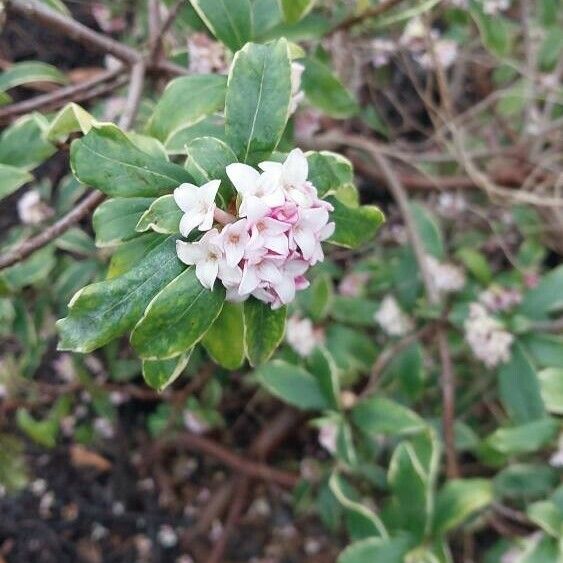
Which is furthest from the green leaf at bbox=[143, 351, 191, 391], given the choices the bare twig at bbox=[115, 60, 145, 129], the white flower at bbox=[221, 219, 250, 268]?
the bare twig at bbox=[115, 60, 145, 129]

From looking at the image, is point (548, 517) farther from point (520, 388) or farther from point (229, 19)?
point (229, 19)

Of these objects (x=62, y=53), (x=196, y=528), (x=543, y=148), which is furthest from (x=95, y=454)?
(x=543, y=148)

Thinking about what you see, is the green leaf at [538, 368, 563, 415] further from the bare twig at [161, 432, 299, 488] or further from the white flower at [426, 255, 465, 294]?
the bare twig at [161, 432, 299, 488]

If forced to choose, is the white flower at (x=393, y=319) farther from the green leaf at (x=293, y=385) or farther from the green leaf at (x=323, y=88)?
the green leaf at (x=323, y=88)

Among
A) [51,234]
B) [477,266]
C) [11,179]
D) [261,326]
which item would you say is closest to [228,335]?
[261,326]

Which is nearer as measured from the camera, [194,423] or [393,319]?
[393,319]

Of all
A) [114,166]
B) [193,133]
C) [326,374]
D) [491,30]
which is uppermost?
[114,166]

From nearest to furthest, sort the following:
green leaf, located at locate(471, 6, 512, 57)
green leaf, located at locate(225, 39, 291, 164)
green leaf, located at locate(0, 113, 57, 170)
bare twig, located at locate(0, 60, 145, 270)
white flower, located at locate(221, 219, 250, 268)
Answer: white flower, located at locate(221, 219, 250, 268) < green leaf, located at locate(225, 39, 291, 164) < bare twig, located at locate(0, 60, 145, 270) < green leaf, located at locate(0, 113, 57, 170) < green leaf, located at locate(471, 6, 512, 57)

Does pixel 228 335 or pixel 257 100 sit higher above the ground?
pixel 257 100
